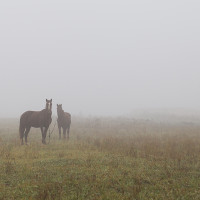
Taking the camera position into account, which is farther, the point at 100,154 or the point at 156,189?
the point at 100,154

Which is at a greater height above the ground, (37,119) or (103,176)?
(37,119)

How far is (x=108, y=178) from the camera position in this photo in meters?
6.33

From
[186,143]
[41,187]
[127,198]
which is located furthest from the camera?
[186,143]

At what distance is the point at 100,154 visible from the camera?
9688 mm

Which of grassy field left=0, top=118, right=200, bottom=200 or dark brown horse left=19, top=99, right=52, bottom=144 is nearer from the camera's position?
grassy field left=0, top=118, right=200, bottom=200

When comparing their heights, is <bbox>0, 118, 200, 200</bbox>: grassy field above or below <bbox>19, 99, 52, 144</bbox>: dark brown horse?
below

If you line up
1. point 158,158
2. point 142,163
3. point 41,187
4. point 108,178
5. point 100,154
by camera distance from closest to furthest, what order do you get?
point 41,187 → point 108,178 → point 142,163 → point 158,158 → point 100,154

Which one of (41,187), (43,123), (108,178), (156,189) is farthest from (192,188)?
(43,123)

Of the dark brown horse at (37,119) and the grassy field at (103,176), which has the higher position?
the dark brown horse at (37,119)

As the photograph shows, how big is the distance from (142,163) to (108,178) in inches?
91.9

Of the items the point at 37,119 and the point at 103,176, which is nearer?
the point at 103,176

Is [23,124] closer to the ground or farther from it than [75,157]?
farther from it

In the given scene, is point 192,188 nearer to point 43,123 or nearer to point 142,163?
point 142,163

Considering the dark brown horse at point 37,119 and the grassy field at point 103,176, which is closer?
the grassy field at point 103,176
